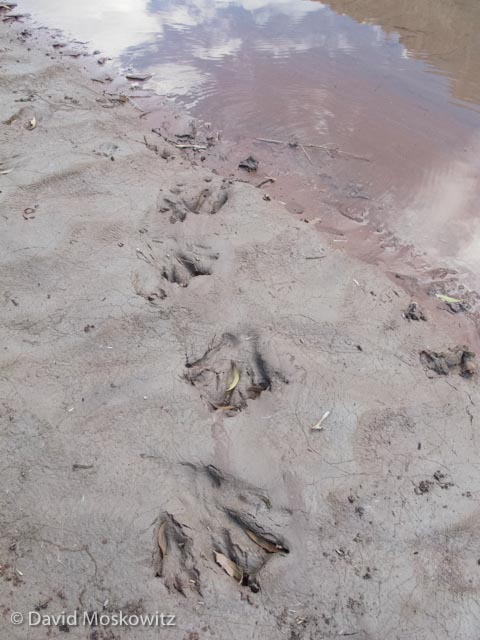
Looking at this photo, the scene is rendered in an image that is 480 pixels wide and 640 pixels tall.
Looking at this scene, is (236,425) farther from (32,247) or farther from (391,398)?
(32,247)

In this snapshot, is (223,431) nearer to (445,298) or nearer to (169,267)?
(169,267)

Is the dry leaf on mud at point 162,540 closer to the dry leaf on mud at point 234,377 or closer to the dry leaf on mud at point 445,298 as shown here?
the dry leaf on mud at point 234,377

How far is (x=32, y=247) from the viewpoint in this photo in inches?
120

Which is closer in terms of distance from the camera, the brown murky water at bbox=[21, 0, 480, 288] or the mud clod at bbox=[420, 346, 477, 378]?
the mud clod at bbox=[420, 346, 477, 378]

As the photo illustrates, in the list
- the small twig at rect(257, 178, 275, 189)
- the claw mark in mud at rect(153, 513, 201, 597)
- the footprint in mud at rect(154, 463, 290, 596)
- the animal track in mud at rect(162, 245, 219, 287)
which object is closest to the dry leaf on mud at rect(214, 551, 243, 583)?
the footprint in mud at rect(154, 463, 290, 596)

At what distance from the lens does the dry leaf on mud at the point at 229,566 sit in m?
1.89

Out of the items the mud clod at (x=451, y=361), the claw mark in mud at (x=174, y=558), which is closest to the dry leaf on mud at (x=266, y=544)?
the claw mark in mud at (x=174, y=558)

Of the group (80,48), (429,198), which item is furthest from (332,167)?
(80,48)

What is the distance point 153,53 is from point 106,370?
221 inches

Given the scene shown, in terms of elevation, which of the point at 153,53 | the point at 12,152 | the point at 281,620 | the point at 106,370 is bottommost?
the point at 281,620

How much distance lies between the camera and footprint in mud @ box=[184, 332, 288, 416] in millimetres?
2434

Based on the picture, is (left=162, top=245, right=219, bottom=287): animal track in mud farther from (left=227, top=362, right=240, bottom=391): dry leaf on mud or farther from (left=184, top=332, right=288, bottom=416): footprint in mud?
(left=227, top=362, right=240, bottom=391): dry leaf on mud

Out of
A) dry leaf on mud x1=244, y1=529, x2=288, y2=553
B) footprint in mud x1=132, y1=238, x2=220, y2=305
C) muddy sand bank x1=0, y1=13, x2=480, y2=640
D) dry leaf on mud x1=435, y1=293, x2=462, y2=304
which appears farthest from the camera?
dry leaf on mud x1=435, y1=293, x2=462, y2=304

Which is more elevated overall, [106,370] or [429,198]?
[429,198]
